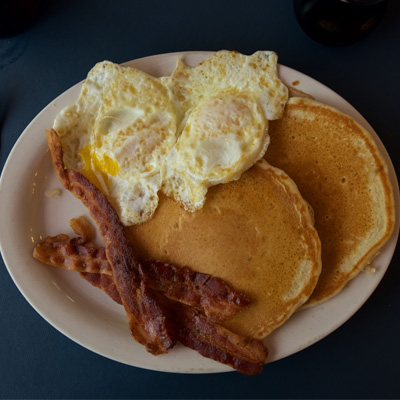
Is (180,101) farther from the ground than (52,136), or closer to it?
closer to it

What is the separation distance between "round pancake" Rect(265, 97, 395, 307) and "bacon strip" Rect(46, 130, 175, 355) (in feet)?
2.35

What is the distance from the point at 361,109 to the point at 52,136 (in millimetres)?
1599

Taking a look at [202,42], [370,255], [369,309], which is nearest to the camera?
[370,255]

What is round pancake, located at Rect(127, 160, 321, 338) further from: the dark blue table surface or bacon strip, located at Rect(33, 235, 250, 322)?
the dark blue table surface

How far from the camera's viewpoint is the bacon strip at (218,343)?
1875 millimetres

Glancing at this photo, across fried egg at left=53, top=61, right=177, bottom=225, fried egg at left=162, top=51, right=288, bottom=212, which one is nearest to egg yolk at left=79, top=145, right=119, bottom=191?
fried egg at left=53, top=61, right=177, bottom=225

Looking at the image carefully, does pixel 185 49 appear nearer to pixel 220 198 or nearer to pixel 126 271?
pixel 220 198

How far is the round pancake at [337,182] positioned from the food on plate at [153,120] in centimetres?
13

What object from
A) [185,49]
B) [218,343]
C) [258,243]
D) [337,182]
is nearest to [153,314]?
[218,343]

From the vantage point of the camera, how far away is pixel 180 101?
197 cm

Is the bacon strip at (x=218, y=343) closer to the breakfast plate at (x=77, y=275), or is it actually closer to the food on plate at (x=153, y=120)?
the breakfast plate at (x=77, y=275)

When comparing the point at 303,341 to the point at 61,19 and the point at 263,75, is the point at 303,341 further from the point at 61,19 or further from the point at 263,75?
the point at 61,19

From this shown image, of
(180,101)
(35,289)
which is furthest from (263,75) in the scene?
(35,289)

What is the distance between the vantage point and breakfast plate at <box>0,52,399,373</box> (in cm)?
191
